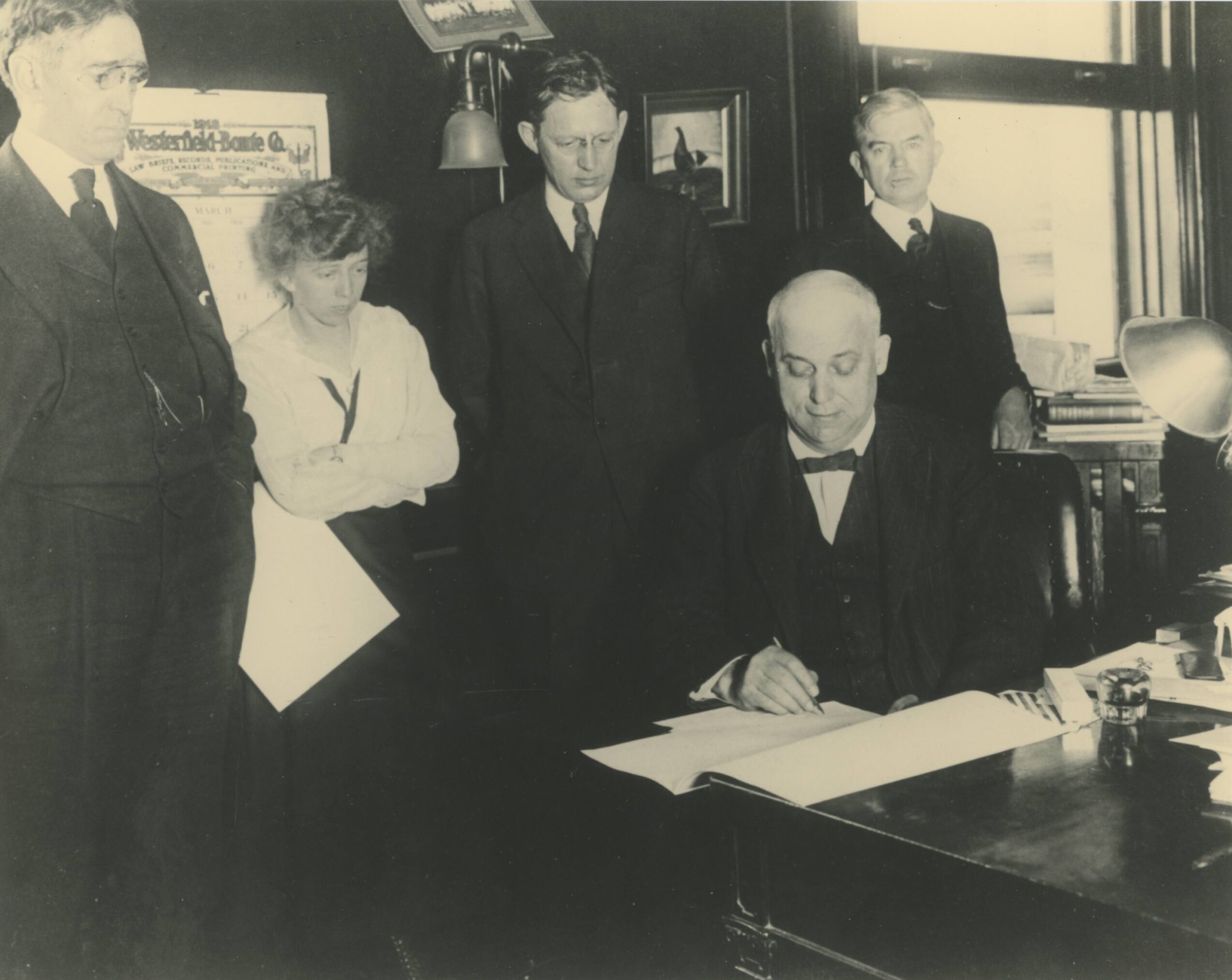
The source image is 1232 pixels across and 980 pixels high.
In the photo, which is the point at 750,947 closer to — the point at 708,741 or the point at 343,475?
the point at 708,741

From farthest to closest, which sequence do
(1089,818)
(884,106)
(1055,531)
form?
(884,106), (1055,531), (1089,818)

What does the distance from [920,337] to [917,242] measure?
25 centimetres

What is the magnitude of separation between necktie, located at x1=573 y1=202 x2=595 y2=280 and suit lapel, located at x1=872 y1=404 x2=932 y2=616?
0.93 m

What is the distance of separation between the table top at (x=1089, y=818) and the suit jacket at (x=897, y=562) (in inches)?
23.8

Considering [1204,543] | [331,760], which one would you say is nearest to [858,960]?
[331,760]

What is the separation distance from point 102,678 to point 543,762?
0.94 metres

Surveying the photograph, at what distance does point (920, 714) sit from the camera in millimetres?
1471

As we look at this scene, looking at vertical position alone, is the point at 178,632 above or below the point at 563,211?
below

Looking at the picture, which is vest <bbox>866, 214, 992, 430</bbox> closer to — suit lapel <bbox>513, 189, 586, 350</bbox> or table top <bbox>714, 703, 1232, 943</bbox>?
suit lapel <bbox>513, 189, 586, 350</bbox>

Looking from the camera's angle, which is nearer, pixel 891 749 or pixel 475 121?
pixel 891 749

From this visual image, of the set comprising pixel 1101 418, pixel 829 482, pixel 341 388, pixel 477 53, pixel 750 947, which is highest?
pixel 477 53

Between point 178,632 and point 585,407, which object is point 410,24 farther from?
point 178,632

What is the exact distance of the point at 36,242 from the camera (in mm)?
1937

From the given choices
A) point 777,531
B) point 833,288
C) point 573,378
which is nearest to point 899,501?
point 777,531
